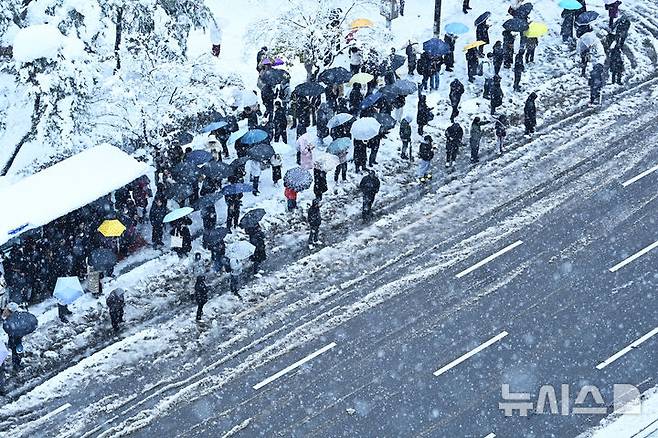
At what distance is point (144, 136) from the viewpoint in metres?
29.0

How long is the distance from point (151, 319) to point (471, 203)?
867cm

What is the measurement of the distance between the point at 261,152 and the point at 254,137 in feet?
2.38

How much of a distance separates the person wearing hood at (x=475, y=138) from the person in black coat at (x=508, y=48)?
4354mm

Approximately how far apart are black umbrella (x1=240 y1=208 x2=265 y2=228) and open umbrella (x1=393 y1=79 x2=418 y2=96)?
613 centimetres

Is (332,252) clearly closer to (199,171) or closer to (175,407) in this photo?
(199,171)

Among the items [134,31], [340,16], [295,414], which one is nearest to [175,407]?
[295,414]

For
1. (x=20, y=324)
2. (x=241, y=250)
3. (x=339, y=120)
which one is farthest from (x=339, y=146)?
(x=20, y=324)

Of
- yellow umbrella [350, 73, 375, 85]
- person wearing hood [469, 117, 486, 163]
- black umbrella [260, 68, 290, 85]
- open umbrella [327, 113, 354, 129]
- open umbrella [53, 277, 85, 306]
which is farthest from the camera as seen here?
black umbrella [260, 68, 290, 85]

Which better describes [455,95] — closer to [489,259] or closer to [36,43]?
[489,259]

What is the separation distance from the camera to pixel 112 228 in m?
25.4

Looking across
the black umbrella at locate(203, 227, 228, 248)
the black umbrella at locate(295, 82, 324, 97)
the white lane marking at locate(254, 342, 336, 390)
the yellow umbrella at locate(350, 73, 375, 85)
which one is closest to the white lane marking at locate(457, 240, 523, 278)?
the white lane marking at locate(254, 342, 336, 390)

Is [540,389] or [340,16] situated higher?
[340,16]

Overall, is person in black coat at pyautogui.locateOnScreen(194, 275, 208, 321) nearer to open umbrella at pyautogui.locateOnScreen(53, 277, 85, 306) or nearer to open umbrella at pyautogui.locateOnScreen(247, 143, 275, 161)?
open umbrella at pyautogui.locateOnScreen(53, 277, 85, 306)

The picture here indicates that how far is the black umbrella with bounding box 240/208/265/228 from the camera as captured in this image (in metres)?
25.8
